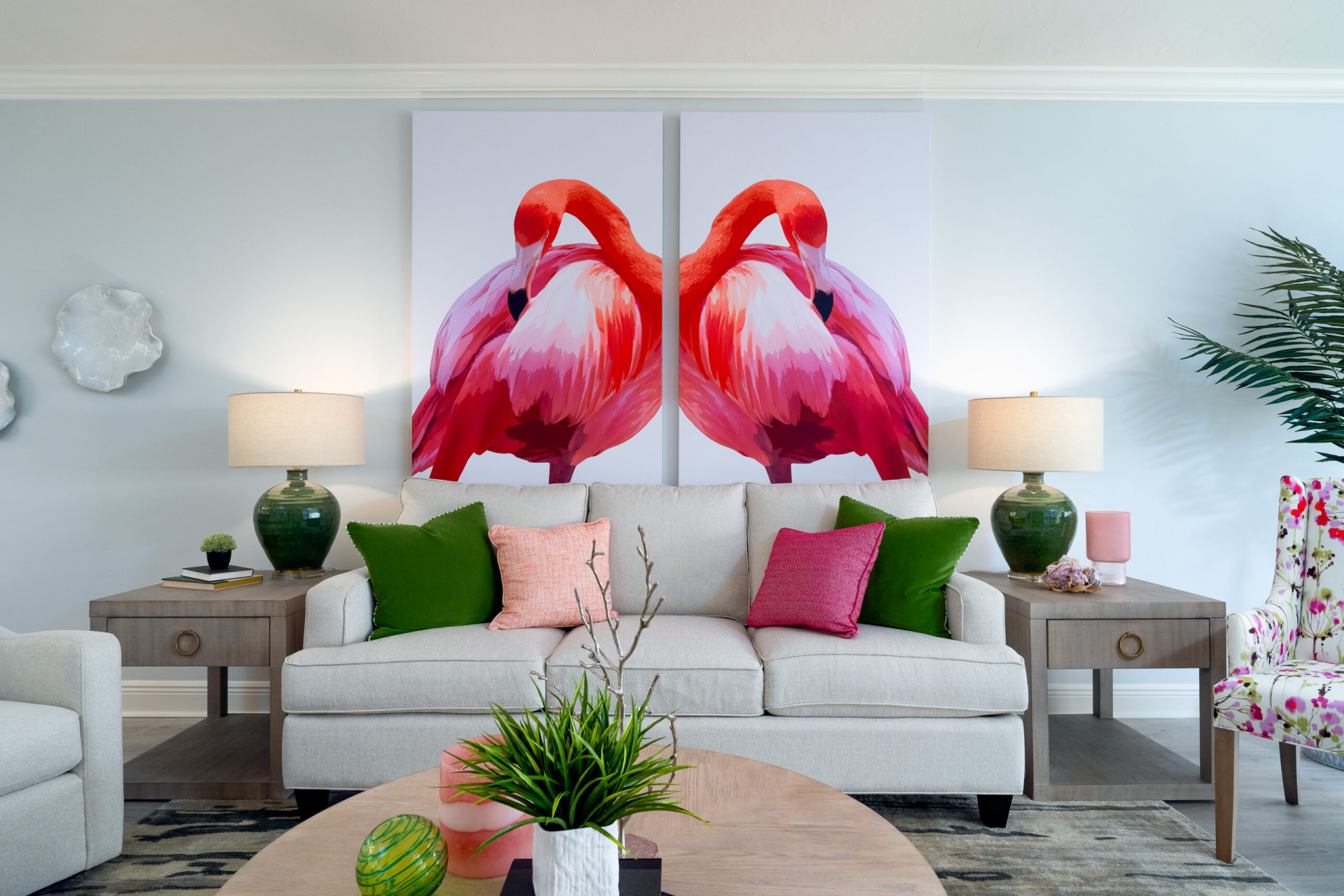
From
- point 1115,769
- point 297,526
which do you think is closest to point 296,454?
point 297,526

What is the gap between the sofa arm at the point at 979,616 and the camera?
83.8 inches

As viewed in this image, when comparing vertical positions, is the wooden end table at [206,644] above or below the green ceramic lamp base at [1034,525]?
below

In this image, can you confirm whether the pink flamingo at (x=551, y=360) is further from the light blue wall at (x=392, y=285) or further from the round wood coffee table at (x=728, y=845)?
the round wood coffee table at (x=728, y=845)

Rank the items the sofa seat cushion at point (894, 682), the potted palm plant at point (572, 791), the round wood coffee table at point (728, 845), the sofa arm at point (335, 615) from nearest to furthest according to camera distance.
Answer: the potted palm plant at point (572, 791), the round wood coffee table at point (728, 845), the sofa seat cushion at point (894, 682), the sofa arm at point (335, 615)

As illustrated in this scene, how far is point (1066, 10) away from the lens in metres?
2.54

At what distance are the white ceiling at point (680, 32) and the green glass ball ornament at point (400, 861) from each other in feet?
8.31

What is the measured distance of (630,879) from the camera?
0.95m

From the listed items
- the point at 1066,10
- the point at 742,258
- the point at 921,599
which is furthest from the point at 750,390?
the point at 1066,10

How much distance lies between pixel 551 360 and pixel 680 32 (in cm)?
131

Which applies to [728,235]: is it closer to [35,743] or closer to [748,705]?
[748,705]

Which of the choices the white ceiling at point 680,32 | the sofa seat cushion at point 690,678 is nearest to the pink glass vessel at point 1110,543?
the sofa seat cushion at point 690,678

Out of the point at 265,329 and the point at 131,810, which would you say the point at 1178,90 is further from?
the point at 131,810

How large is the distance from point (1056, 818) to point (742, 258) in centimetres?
217

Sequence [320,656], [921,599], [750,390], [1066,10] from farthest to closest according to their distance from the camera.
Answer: [750,390] < [1066,10] < [921,599] < [320,656]
